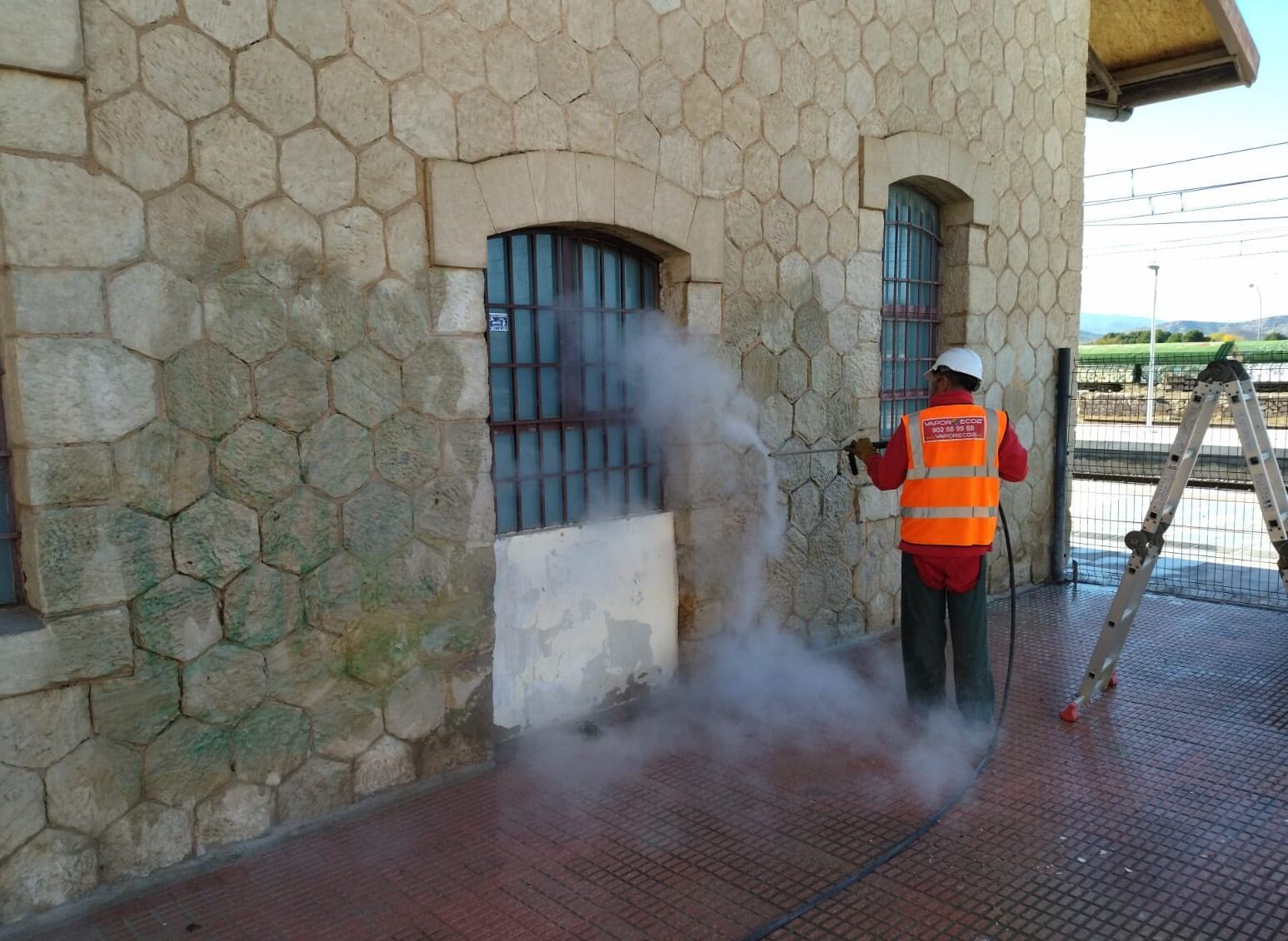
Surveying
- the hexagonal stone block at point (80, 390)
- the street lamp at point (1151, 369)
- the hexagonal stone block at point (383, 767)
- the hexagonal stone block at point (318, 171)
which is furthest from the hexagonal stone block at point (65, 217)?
the street lamp at point (1151, 369)

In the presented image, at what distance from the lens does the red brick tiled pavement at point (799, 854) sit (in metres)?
3.10

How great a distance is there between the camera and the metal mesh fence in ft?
26.4

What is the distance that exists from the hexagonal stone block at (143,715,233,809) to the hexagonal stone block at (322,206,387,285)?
1757mm

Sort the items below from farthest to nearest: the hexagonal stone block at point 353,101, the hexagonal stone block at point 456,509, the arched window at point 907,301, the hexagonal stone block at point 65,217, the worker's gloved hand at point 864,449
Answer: the arched window at point 907,301 → the worker's gloved hand at point 864,449 → the hexagonal stone block at point 456,509 → the hexagonal stone block at point 353,101 → the hexagonal stone block at point 65,217

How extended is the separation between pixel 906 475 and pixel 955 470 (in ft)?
0.77

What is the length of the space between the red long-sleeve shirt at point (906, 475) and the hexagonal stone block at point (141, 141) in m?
3.20

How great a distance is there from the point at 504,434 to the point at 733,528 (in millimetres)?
1518

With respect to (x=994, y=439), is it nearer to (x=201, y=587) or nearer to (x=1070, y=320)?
(x=201, y=587)

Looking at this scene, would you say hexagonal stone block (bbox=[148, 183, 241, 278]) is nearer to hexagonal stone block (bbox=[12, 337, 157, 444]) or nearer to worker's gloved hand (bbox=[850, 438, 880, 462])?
hexagonal stone block (bbox=[12, 337, 157, 444])

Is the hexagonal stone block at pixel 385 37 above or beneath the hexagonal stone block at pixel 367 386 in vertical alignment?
above

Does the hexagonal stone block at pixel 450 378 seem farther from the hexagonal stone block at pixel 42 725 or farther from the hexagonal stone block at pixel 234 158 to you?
the hexagonal stone block at pixel 42 725

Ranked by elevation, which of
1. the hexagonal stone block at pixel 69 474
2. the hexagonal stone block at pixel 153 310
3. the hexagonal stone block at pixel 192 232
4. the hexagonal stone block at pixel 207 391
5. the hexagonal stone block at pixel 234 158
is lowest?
the hexagonal stone block at pixel 69 474

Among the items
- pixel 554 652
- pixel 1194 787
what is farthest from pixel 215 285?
pixel 1194 787

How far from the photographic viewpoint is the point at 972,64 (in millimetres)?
6637
